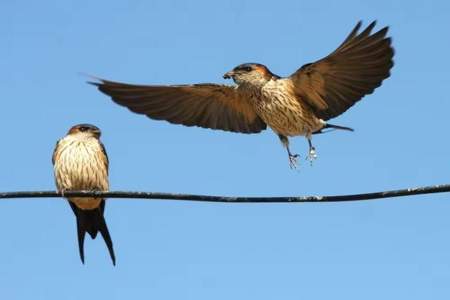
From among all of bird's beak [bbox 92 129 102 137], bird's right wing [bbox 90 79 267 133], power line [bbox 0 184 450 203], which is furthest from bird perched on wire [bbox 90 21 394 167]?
power line [bbox 0 184 450 203]

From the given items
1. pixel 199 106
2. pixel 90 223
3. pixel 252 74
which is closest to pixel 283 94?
pixel 252 74

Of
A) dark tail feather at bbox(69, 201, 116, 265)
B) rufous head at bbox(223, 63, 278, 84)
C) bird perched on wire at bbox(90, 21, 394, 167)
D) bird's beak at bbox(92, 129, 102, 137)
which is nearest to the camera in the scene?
bird perched on wire at bbox(90, 21, 394, 167)

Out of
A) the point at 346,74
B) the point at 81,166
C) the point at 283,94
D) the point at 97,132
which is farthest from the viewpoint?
the point at 97,132

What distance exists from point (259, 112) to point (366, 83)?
1078 millimetres

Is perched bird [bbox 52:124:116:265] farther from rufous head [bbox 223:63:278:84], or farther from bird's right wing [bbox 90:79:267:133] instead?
rufous head [bbox 223:63:278:84]

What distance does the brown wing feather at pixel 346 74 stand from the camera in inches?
285

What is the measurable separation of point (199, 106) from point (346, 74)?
193 cm

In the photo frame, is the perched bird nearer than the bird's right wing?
Yes

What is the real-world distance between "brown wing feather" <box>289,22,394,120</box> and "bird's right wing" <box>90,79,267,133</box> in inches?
36.6

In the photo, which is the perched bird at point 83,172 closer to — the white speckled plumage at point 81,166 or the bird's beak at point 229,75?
the white speckled plumage at point 81,166

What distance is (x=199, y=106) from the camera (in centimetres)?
941

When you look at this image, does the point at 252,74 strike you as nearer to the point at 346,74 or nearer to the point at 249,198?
the point at 346,74

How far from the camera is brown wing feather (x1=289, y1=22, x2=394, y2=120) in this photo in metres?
7.25

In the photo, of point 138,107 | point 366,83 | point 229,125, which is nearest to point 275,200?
point 366,83
